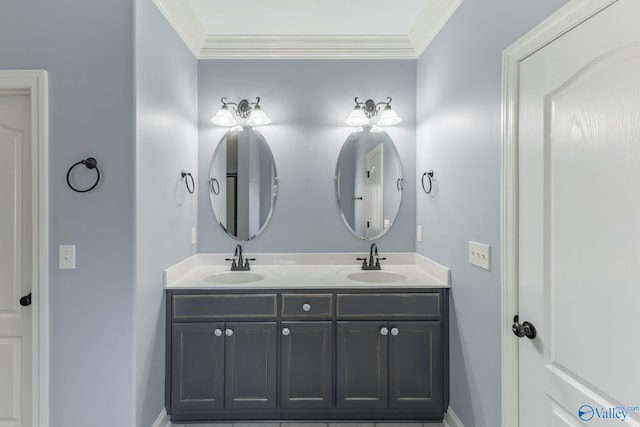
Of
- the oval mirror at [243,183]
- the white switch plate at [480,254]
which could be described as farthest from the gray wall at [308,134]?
the white switch plate at [480,254]

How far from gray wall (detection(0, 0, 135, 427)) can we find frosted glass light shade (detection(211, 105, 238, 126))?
0.89m

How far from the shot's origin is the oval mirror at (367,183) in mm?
2793

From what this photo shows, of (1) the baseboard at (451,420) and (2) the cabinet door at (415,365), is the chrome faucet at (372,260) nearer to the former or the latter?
(2) the cabinet door at (415,365)

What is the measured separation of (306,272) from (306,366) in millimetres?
657

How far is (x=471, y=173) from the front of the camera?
1845mm

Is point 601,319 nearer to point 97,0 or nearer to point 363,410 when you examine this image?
point 363,410

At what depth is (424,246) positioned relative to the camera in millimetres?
2621

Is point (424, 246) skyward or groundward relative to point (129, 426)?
skyward

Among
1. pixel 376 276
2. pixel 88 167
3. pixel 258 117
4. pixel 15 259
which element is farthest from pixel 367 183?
pixel 15 259

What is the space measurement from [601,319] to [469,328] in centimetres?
93

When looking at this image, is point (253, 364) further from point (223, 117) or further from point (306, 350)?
point (223, 117)

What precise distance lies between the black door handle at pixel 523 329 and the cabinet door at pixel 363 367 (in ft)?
2.95

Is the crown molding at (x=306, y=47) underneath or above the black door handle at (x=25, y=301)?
above

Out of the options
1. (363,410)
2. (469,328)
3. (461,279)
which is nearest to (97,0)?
(461,279)
